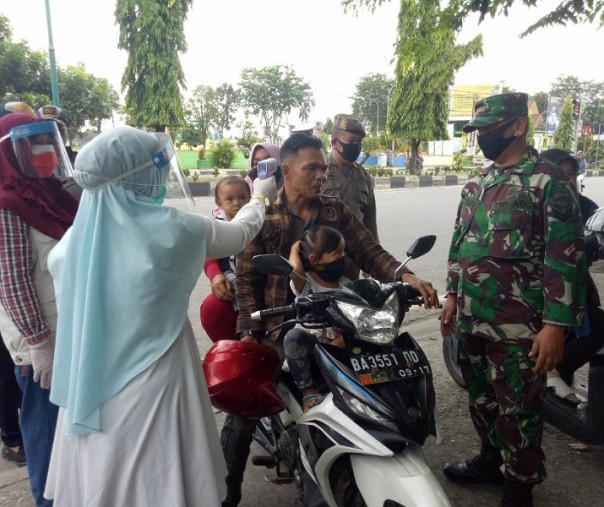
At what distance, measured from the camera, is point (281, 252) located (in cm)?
245

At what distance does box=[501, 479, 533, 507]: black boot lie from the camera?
7.41 feet

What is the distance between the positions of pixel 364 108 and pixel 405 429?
64.0 meters

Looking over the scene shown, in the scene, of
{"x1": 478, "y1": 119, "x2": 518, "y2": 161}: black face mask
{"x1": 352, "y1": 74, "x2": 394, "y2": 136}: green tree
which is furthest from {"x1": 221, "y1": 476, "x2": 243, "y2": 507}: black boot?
{"x1": 352, "y1": 74, "x2": 394, "y2": 136}: green tree

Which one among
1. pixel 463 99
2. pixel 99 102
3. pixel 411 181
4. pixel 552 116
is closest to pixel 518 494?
pixel 411 181

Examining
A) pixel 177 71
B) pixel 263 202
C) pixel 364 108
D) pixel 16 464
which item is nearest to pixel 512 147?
pixel 263 202

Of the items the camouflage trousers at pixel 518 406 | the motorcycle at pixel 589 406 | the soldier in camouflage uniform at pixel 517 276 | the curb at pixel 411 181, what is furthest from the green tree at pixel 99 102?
the camouflage trousers at pixel 518 406

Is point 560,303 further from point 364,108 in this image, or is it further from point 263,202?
point 364,108

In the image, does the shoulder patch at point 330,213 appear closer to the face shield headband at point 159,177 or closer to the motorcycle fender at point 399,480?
the face shield headband at point 159,177

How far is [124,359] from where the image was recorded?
1.61 meters

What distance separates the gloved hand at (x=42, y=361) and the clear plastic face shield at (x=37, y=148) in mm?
711

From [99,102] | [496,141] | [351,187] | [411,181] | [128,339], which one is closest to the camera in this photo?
[128,339]

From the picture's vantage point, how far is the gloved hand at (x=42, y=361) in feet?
6.84

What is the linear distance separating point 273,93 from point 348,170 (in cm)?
4594

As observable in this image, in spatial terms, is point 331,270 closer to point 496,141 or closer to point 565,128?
point 496,141
